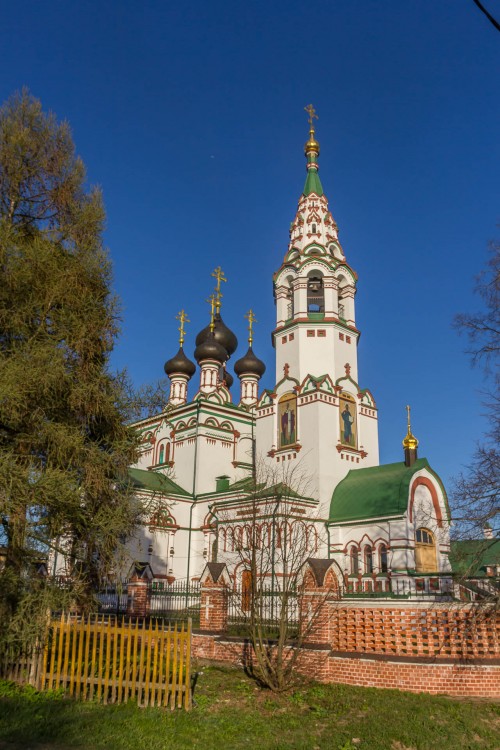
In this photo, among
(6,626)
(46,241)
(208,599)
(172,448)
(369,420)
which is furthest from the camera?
(172,448)

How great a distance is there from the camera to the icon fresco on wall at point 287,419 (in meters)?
24.3

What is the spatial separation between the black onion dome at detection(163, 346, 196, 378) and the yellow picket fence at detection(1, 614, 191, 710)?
23650 millimetres

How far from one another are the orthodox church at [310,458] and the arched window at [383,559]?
0.11 ft

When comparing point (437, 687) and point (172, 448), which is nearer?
point (437, 687)

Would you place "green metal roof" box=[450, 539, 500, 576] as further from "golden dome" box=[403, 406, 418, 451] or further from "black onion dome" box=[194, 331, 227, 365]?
"black onion dome" box=[194, 331, 227, 365]

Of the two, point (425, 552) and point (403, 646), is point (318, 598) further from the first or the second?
point (425, 552)

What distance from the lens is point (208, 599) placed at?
12.5 metres

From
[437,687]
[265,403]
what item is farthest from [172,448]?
[437,687]

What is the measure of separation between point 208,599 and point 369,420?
14271mm

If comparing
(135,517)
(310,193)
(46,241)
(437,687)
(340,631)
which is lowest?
(437,687)

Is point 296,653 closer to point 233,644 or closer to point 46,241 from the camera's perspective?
point 233,644

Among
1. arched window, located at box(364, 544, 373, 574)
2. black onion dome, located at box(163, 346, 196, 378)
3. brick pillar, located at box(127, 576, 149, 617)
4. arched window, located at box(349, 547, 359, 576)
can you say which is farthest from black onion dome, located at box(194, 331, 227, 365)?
brick pillar, located at box(127, 576, 149, 617)

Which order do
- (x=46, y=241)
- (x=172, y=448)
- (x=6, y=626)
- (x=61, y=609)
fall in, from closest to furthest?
(x=6, y=626)
(x=61, y=609)
(x=46, y=241)
(x=172, y=448)

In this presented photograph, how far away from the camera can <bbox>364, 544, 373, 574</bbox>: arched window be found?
811 inches
